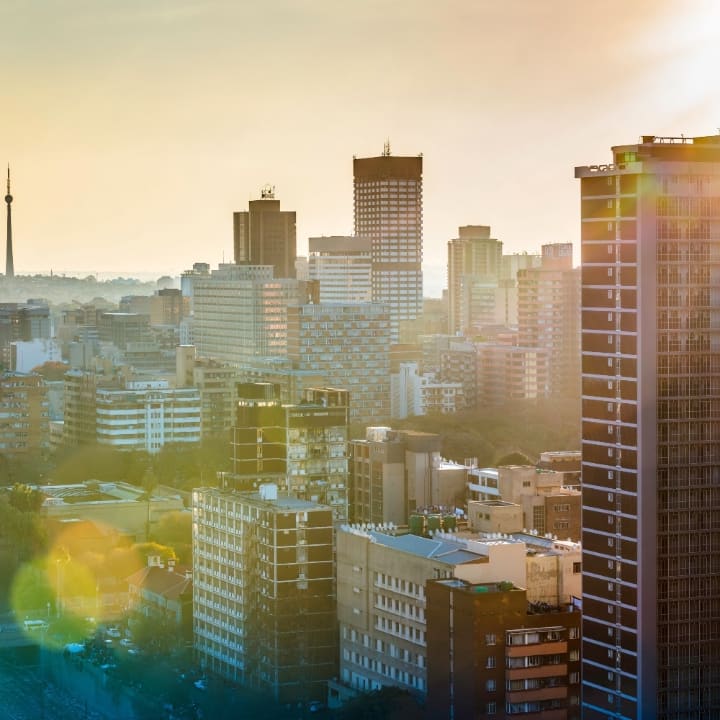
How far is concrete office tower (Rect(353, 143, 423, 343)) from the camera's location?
263 feet

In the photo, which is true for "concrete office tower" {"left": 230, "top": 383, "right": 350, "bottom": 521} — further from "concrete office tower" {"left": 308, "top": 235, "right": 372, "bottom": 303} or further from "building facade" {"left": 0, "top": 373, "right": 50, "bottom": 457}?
"concrete office tower" {"left": 308, "top": 235, "right": 372, "bottom": 303}

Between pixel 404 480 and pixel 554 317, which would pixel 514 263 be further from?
pixel 404 480

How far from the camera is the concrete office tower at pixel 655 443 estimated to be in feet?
64.2

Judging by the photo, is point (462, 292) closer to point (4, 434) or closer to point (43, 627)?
point (4, 434)

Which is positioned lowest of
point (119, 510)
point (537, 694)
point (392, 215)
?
point (537, 694)

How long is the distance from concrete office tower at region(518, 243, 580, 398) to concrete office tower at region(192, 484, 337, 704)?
2876cm

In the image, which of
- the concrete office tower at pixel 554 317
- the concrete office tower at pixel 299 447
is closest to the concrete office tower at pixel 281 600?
the concrete office tower at pixel 299 447

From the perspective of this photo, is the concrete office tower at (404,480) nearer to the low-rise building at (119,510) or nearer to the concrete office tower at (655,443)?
the low-rise building at (119,510)

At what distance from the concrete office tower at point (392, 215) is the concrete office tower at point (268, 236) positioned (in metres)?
9.73

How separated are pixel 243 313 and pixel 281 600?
34.3 m

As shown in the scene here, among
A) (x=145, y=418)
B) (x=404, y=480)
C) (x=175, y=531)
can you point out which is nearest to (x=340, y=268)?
(x=145, y=418)

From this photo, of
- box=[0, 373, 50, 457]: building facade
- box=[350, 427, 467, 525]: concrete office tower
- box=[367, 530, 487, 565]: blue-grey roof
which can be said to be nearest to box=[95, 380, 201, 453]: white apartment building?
box=[0, 373, 50, 457]: building facade

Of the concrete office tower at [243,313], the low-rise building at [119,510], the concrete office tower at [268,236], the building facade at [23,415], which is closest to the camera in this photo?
the low-rise building at [119,510]

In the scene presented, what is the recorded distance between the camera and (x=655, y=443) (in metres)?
19.7
